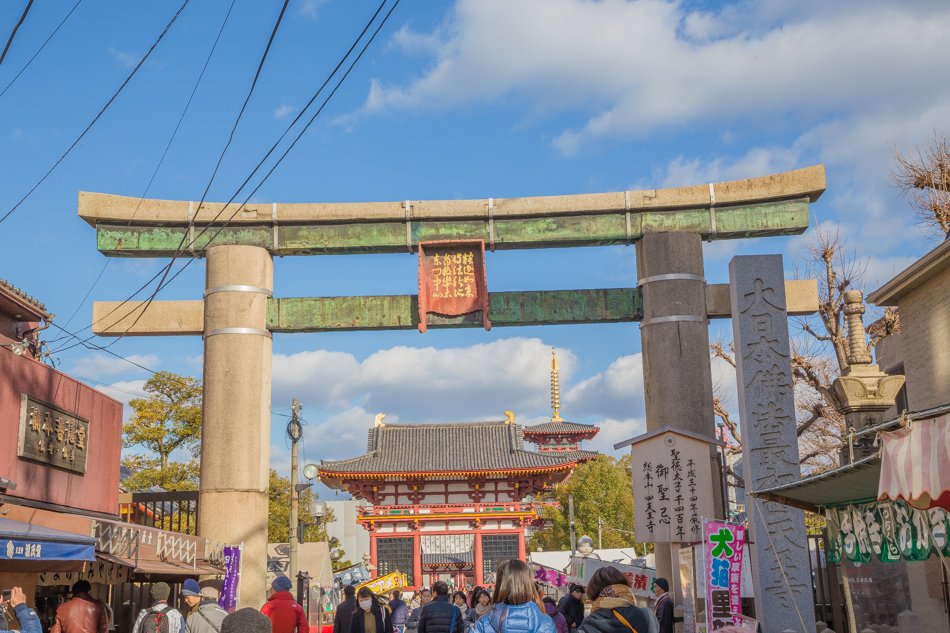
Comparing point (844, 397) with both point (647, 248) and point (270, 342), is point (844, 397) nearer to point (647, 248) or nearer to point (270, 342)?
point (647, 248)

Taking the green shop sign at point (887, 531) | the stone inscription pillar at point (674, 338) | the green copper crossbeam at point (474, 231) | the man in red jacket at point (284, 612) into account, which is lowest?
the man in red jacket at point (284, 612)

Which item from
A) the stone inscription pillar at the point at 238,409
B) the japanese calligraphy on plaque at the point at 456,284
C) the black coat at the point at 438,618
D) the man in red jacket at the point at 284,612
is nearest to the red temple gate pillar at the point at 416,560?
the stone inscription pillar at the point at 238,409

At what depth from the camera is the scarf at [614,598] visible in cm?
541

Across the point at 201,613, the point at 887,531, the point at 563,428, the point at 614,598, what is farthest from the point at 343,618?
the point at 563,428

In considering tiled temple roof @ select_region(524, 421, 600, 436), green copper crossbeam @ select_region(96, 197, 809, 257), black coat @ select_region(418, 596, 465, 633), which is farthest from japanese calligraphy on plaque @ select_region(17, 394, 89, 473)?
tiled temple roof @ select_region(524, 421, 600, 436)

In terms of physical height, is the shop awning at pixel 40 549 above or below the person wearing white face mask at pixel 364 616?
above

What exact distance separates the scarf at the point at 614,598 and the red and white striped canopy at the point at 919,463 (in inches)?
74.5

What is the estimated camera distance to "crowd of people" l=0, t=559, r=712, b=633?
5219mm

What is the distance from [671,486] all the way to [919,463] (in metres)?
8.96

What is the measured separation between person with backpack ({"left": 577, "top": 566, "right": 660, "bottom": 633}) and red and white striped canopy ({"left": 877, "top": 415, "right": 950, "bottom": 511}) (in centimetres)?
182

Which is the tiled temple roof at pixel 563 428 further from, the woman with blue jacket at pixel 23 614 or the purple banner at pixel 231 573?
the woman with blue jacket at pixel 23 614

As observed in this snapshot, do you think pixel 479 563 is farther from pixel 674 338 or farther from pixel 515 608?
pixel 515 608

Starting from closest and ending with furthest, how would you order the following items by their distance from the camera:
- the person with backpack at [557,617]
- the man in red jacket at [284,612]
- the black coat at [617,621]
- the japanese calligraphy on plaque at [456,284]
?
the black coat at [617,621] → the man in red jacket at [284,612] → the person with backpack at [557,617] → the japanese calligraphy on plaque at [456,284]

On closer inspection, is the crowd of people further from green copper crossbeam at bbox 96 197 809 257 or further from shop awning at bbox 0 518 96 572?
green copper crossbeam at bbox 96 197 809 257
